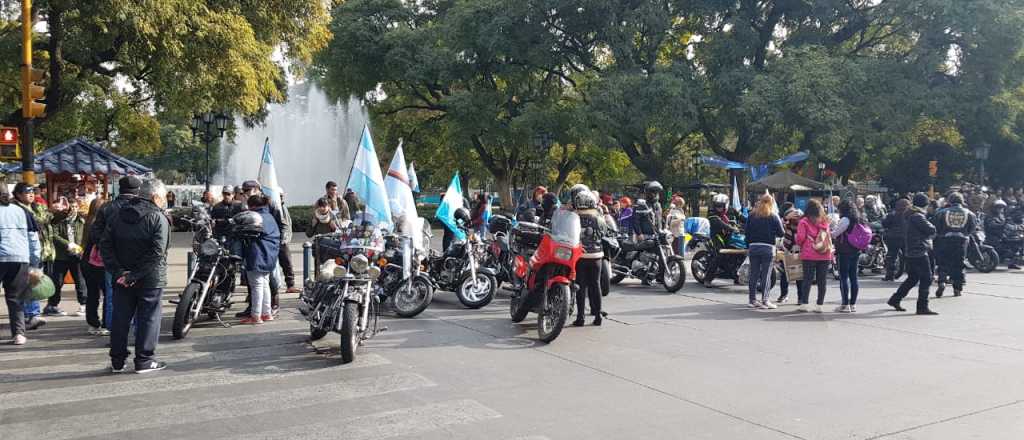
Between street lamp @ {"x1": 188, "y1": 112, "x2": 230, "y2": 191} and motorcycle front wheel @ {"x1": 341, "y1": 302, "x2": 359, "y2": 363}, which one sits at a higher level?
street lamp @ {"x1": 188, "y1": 112, "x2": 230, "y2": 191}

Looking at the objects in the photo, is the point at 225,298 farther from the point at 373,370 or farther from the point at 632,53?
the point at 632,53

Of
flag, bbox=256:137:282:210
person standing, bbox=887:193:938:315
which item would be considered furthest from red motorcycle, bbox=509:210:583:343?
person standing, bbox=887:193:938:315

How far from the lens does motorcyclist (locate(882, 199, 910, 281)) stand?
15078mm

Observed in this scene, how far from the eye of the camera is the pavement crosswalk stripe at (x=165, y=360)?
22.1ft

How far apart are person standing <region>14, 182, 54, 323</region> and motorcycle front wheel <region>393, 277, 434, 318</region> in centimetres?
394

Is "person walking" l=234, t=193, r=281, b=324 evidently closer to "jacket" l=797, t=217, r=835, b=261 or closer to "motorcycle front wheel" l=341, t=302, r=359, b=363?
"motorcycle front wheel" l=341, t=302, r=359, b=363

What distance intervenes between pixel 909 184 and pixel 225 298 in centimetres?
4543

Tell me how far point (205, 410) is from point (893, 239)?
13.2 meters

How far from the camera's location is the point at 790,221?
45.3ft

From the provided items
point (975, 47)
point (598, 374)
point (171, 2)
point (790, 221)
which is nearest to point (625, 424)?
point (598, 374)

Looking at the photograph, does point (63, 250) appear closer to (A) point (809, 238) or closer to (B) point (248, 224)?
(B) point (248, 224)

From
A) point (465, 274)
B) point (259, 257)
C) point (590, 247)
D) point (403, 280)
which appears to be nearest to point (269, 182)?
point (259, 257)

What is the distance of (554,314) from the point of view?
8391 millimetres

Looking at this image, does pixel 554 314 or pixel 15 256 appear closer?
pixel 15 256
